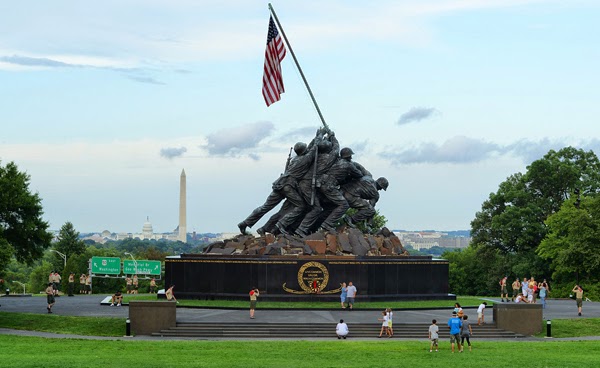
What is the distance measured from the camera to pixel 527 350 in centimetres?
3231

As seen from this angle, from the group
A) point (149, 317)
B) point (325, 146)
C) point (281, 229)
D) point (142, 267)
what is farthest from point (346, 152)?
point (142, 267)

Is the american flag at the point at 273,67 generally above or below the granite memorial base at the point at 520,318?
above

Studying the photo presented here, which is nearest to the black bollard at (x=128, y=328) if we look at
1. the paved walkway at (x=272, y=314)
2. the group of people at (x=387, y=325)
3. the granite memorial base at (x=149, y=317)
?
the granite memorial base at (x=149, y=317)

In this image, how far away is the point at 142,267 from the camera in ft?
196

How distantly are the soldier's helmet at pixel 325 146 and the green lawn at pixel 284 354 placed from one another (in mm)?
16041

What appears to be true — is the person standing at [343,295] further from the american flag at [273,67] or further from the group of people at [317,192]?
the american flag at [273,67]

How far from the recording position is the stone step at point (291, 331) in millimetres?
36562

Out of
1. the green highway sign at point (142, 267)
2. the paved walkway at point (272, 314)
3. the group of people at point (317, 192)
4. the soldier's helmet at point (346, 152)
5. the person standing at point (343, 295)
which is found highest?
the soldier's helmet at point (346, 152)

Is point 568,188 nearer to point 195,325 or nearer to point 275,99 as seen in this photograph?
point 275,99

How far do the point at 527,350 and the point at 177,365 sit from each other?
12238mm

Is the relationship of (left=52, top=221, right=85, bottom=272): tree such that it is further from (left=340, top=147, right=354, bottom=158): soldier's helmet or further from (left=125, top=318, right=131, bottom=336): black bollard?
(left=125, top=318, right=131, bottom=336): black bollard

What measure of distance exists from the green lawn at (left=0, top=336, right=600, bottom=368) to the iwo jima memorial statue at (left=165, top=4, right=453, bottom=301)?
10356mm

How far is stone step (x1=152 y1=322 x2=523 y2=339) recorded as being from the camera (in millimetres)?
36562

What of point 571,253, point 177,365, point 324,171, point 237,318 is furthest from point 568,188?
point 177,365
